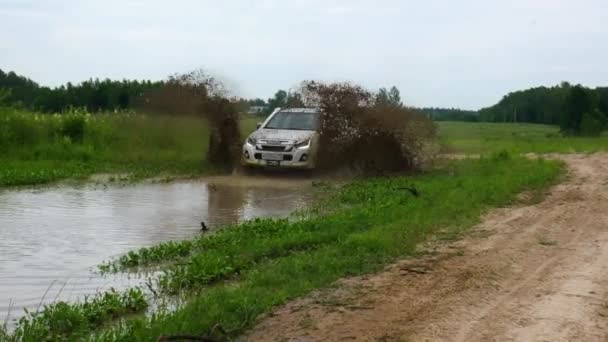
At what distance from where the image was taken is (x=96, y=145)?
20.7m

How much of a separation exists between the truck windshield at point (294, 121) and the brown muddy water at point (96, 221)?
60.3 inches

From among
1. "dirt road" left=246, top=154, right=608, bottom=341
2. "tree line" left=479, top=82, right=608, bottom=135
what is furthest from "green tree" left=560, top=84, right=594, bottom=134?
"dirt road" left=246, top=154, right=608, bottom=341

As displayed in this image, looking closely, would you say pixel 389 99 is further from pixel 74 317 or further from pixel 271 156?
pixel 74 317

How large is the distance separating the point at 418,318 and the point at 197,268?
7.81 feet

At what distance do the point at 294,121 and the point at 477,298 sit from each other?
11.7 meters

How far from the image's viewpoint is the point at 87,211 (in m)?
11.0

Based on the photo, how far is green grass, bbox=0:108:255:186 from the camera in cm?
1697

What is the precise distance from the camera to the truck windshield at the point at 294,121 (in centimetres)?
1697

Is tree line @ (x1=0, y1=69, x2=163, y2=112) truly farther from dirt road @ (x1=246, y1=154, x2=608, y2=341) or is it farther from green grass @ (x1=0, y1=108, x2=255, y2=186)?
dirt road @ (x1=246, y1=154, x2=608, y2=341)

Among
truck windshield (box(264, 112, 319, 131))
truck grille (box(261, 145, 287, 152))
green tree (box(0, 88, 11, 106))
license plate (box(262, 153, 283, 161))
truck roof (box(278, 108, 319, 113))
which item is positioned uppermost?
green tree (box(0, 88, 11, 106))

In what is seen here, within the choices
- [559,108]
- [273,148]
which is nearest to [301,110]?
[273,148]

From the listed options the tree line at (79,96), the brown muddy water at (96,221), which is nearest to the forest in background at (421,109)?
the tree line at (79,96)

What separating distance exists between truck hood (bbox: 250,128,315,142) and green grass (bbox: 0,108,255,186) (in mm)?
1204

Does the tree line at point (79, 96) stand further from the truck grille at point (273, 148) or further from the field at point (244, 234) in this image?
the truck grille at point (273, 148)
